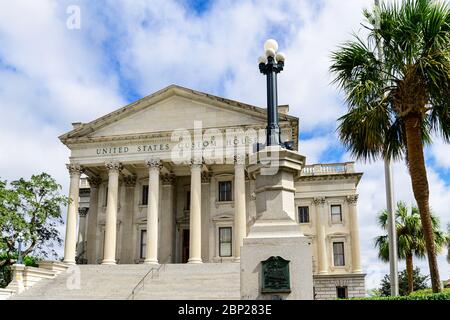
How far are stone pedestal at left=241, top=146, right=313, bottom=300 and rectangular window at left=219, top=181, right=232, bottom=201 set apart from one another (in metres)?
28.2

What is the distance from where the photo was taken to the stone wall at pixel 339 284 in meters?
41.8

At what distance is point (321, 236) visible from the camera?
4331cm

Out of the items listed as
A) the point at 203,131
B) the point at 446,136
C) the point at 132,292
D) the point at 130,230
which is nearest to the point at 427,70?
the point at 446,136

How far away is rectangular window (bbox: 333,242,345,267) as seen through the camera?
43.1m

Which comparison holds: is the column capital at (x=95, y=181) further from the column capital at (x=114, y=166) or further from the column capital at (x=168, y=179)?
the column capital at (x=168, y=179)

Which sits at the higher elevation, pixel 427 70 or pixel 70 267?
pixel 427 70

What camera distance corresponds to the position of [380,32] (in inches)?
583

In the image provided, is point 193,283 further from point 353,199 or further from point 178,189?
point 353,199

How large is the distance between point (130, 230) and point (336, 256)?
17423mm

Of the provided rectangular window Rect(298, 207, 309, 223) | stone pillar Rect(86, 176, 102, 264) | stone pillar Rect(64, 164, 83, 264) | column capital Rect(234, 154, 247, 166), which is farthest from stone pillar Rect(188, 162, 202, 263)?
rectangular window Rect(298, 207, 309, 223)

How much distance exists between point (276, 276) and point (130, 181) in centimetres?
3180

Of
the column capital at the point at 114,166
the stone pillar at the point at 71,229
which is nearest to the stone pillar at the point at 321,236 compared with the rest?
the column capital at the point at 114,166

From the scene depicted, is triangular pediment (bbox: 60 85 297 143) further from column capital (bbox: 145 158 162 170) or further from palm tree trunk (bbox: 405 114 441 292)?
palm tree trunk (bbox: 405 114 441 292)
